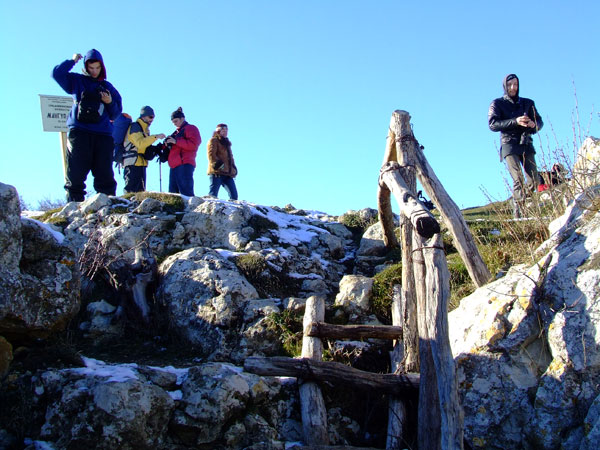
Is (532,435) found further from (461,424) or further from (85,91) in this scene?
(85,91)

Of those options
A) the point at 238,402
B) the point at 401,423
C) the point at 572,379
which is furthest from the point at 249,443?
the point at 572,379

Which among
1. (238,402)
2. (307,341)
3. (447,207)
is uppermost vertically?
(447,207)

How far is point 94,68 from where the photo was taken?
7840 millimetres

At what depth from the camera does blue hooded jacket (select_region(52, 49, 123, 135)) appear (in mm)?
7719

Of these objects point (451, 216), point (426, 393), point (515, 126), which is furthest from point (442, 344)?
point (515, 126)

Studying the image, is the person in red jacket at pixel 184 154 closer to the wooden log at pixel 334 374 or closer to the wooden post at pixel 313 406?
the wooden post at pixel 313 406

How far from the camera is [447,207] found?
601 cm

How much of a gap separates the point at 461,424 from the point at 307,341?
1.78 metres

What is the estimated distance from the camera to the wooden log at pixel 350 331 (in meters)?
5.54

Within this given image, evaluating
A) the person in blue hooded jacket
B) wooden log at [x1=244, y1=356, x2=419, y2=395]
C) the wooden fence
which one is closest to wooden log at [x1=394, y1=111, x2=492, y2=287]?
the wooden fence

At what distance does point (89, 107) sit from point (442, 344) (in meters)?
5.76

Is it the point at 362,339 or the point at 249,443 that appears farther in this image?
the point at 362,339

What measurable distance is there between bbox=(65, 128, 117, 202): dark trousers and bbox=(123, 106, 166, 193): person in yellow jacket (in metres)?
1.58

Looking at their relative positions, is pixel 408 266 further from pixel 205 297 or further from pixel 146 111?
pixel 146 111
